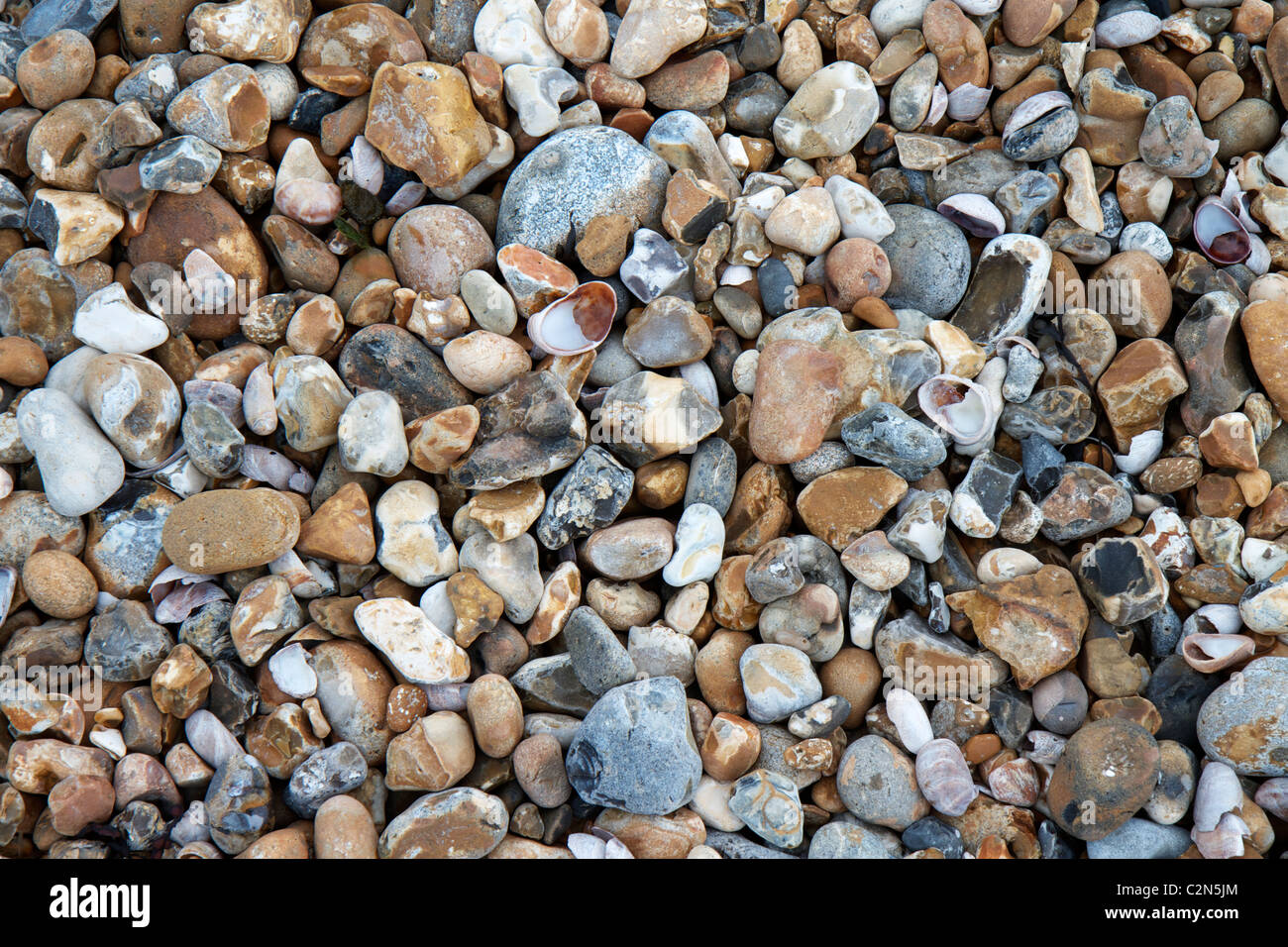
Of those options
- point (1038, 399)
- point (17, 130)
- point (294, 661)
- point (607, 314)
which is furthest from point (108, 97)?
point (1038, 399)

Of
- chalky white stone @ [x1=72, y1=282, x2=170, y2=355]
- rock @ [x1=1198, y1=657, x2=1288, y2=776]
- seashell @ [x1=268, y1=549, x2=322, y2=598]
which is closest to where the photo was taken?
rock @ [x1=1198, y1=657, x2=1288, y2=776]

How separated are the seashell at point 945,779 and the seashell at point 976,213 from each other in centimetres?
156

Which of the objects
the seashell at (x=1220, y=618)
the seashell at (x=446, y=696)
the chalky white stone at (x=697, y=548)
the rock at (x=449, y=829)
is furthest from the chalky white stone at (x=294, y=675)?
the seashell at (x=1220, y=618)

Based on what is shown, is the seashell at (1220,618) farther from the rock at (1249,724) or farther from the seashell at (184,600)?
the seashell at (184,600)

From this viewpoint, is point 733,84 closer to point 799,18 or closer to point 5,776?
point 799,18

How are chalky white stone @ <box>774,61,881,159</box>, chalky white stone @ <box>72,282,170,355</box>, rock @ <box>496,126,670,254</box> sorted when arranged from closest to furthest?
chalky white stone @ <box>72,282,170,355</box> → rock @ <box>496,126,670,254</box> → chalky white stone @ <box>774,61,881,159</box>

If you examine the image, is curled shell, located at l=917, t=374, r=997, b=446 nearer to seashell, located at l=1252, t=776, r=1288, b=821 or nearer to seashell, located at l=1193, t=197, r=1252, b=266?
seashell, located at l=1193, t=197, r=1252, b=266

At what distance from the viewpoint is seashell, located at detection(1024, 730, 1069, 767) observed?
7.22 feet

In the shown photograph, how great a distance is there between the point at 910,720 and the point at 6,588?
2392 millimetres

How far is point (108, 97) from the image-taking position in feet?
8.67

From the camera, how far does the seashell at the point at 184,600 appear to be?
2271 millimetres

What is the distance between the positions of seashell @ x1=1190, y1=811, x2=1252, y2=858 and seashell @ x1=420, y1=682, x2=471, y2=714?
1848 millimetres

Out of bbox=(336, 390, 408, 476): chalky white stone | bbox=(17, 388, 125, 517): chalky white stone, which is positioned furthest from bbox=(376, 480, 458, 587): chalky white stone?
bbox=(17, 388, 125, 517): chalky white stone
